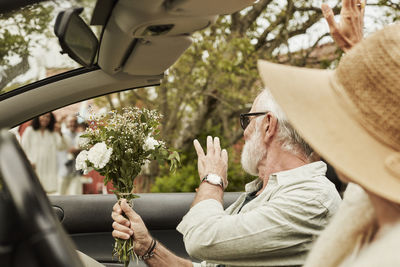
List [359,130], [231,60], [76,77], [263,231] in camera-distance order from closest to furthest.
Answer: [359,130]
[263,231]
[76,77]
[231,60]

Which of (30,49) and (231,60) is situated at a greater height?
(30,49)

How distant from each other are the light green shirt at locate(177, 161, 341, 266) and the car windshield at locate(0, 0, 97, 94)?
0.87 metres

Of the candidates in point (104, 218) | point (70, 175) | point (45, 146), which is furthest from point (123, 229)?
point (70, 175)

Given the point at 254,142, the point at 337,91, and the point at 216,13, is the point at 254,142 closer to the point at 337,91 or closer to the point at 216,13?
the point at 216,13

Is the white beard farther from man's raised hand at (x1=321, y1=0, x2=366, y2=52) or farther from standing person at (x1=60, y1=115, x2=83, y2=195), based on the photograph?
standing person at (x1=60, y1=115, x2=83, y2=195)

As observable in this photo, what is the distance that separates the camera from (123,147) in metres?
2.47

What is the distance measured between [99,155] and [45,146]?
3.94 meters

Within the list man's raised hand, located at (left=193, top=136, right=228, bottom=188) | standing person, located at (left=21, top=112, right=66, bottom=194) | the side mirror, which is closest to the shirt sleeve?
man's raised hand, located at (left=193, top=136, right=228, bottom=188)

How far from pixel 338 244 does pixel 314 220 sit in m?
0.91

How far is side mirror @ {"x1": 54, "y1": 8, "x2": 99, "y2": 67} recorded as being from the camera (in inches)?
68.2

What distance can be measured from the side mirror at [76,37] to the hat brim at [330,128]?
77cm

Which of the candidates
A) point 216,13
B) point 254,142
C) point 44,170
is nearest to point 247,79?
point 44,170

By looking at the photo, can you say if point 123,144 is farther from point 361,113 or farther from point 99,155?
point 361,113

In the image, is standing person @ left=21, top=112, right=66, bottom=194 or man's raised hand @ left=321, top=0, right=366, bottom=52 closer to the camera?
man's raised hand @ left=321, top=0, right=366, bottom=52
